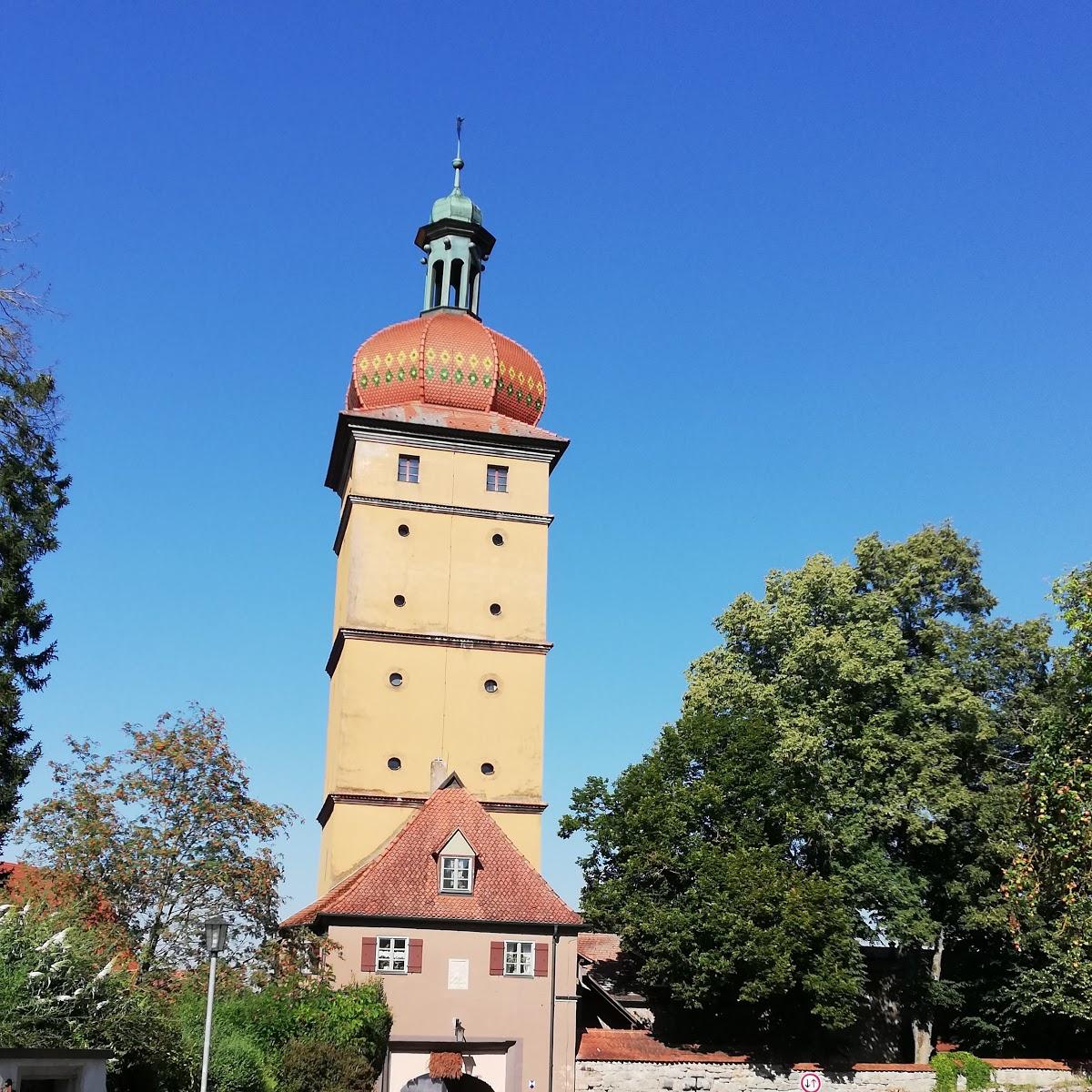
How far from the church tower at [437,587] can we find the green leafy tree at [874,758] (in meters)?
3.52

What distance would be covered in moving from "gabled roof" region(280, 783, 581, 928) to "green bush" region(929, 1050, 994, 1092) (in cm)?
945

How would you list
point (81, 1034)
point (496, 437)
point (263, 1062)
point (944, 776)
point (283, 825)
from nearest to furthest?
point (81, 1034) → point (263, 1062) → point (283, 825) → point (944, 776) → point (496, 437)

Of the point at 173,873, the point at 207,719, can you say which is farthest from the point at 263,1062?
the point at 207,719

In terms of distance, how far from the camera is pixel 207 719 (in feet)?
92.7

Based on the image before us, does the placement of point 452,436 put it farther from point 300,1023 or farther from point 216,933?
point 216,933

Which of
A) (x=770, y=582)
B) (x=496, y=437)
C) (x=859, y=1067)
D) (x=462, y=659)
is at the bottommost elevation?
(x=859, y=1067)

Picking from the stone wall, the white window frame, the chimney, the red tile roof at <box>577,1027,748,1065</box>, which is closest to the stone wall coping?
the stone wall

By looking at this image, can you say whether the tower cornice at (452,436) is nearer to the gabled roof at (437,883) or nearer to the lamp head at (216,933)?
the gabled roof at (437,883)

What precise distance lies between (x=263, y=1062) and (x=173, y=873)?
3.88 meters

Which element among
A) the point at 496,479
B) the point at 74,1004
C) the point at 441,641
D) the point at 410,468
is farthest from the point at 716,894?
the point at 74,1004

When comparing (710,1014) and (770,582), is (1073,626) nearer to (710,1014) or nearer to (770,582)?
(710,1014)

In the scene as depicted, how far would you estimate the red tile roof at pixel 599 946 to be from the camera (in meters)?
38.6

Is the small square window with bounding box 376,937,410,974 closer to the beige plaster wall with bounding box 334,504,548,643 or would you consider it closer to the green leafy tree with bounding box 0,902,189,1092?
the beige plaster wall with bounding box 334,504,548,643

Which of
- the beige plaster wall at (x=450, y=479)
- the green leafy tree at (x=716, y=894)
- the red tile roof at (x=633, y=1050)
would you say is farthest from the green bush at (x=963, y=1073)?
the beige plaster wall at (x=450, y=479)
